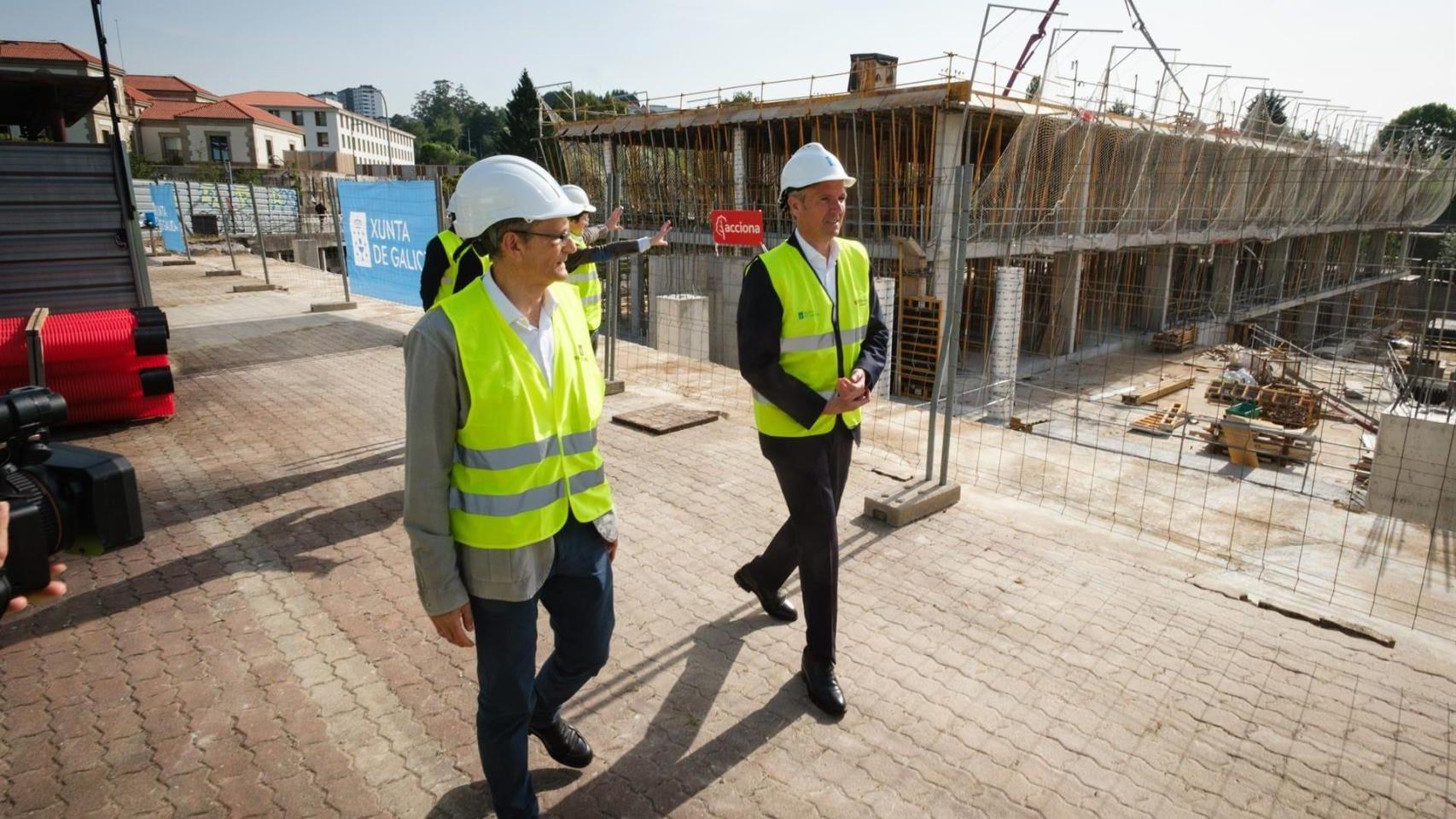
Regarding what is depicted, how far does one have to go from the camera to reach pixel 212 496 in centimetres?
523

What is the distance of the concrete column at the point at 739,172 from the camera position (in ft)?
72.2

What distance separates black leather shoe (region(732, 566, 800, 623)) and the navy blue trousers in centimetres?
132

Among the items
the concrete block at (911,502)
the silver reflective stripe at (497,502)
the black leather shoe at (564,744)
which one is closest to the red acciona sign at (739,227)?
the concrete block at (911,502)

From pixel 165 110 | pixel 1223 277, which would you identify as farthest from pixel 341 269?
pixel 165 110

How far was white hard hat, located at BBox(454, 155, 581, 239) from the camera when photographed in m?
1.98

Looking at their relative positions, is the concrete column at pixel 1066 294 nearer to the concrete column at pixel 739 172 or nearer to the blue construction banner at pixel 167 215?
the concrete column at pixel 739 172

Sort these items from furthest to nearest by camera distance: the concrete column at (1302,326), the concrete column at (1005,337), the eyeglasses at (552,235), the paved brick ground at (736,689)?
1. the concrete column at (1302,326)
2. the concrete column at (1005,337)
3. the paved brick ground at (736,689)
4. the eyeglasses at (552,235)

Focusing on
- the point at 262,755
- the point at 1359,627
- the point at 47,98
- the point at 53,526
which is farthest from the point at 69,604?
the point at 47,98

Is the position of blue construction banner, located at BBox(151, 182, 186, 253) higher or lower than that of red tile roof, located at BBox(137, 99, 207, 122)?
lower

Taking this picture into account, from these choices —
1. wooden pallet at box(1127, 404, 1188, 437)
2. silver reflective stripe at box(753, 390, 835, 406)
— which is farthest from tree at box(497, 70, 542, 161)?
silver reflective stripe at box(753, 390, 835, 406)

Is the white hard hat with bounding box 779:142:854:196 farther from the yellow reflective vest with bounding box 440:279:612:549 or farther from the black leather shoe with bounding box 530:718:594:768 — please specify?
the black leather shoe with bounding box 530:718:594:768

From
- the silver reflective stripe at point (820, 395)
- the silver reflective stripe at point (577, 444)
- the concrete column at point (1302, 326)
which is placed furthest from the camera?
the concrete column at point (1302, 326)

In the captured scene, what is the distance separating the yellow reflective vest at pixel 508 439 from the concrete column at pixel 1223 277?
107 ft

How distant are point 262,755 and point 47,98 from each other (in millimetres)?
8432
